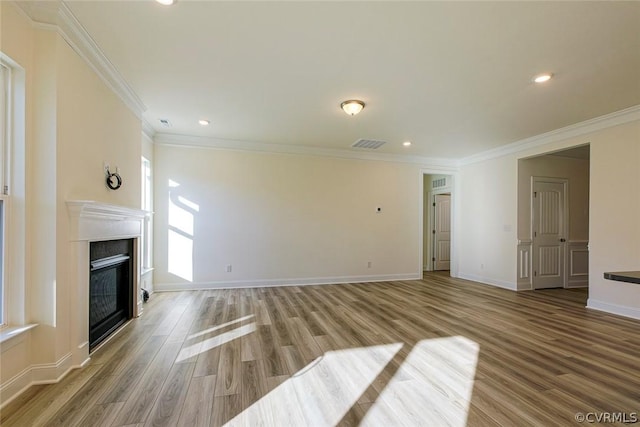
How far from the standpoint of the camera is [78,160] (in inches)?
96.3

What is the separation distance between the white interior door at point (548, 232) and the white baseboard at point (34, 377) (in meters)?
6.99

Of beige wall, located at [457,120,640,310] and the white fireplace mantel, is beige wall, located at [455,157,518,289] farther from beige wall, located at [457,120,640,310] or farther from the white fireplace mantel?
the white fireplace mantel

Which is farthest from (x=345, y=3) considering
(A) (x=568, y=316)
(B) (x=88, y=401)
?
(A) (x=568, y=316)

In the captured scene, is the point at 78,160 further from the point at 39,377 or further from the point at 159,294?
the point at 159,294

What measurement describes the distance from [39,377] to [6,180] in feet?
4.77

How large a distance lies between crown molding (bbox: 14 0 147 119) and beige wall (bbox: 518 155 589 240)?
6440mm

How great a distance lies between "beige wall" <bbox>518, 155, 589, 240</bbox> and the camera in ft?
17.8

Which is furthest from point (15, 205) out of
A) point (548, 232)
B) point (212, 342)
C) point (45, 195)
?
point (548, 232)

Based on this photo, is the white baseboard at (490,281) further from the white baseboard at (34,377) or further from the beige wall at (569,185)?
the white baseboard at (34,377)

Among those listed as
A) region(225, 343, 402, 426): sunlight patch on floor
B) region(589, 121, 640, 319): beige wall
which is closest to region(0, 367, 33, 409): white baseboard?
region(225, 343, 402, 426): sunlight patch on floor

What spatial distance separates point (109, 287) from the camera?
3.13 m

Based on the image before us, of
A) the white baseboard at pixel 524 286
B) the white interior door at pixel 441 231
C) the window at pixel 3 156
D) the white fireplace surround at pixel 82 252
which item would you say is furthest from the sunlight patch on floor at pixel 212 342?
the white interior door at pixel 441 231

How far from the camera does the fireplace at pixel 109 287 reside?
8.86 feet

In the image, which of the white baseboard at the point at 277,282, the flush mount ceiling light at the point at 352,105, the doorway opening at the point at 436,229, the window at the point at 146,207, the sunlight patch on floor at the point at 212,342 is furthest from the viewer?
the doorway opening at the point at 436,229
